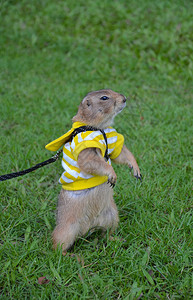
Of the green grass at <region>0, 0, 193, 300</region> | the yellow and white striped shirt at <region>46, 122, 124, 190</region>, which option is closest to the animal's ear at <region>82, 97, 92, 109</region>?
the yellow and white striped shirt at <region>46, 122, 124, 190</region>

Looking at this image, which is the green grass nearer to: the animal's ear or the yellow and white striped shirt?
the yellow and white striped shirt

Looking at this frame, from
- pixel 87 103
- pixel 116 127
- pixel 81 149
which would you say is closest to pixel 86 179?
pixel 81 149

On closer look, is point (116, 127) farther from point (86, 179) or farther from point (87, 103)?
point (86, 179)

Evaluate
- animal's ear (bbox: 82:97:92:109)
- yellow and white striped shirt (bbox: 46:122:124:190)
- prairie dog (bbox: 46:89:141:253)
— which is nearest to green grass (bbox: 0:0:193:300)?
prairie dog (bbox: 46:89:141:253)

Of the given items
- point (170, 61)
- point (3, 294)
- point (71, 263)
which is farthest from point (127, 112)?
point (3, 294)

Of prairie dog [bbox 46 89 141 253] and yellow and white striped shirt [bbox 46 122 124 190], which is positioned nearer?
yellow and white striped shirt [bbox 46 122 124 190]

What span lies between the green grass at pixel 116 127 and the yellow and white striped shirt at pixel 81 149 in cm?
51

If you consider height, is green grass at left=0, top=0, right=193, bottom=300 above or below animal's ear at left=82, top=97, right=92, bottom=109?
below

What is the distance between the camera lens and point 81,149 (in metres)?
2.28

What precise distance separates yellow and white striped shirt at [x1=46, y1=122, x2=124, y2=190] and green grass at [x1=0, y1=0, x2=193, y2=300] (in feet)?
1.67

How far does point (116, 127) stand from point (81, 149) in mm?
2290

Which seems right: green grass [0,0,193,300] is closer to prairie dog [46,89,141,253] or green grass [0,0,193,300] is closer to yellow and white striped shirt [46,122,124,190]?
prairie dog [46,89,141,253]

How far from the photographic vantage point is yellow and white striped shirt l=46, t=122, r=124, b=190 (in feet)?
7.59

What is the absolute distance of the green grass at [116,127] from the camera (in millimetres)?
2377
